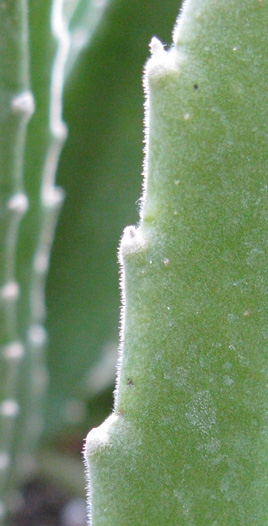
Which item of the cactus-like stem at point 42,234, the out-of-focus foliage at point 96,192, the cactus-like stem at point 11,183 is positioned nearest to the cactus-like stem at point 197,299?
the cactus-like stem at point 11,183

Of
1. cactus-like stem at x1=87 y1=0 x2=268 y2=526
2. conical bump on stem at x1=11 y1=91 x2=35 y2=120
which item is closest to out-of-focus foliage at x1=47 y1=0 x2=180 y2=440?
conical bump on stem at x1=11 y1=91 x2=35 y2=120

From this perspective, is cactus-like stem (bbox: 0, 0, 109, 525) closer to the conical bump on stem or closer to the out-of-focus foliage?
the conical bump on stem

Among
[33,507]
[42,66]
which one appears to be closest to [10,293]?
[42,66]

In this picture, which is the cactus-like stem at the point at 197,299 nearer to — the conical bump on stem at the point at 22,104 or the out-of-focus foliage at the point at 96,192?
the conical bump on stem at the point at 22,104

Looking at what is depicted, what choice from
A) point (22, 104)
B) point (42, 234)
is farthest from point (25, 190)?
point (22, 104)

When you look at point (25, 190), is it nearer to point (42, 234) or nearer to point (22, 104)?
point (42, 234)

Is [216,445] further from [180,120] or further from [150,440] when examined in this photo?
[180,120]
